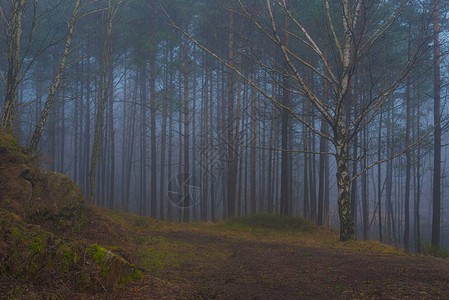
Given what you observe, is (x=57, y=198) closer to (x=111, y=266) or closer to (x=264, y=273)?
(x=111, y=266)

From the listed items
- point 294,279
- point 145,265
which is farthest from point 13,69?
point 294,279

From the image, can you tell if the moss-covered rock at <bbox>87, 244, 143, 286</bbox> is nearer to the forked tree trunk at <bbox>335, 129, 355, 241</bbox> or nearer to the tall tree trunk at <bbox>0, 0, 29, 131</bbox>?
the tall tree trunk at <bbox>0, 0, 29, 131</bbox>

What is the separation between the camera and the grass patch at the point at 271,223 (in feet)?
41.2

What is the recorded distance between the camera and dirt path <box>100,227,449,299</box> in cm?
373

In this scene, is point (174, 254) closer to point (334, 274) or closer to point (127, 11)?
point (334, 274)

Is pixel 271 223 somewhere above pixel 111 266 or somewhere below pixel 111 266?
below

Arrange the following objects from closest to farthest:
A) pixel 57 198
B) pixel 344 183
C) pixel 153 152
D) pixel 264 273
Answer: pixel 264 273, pixel 57 198, pixel 344 183, pixel 153 152

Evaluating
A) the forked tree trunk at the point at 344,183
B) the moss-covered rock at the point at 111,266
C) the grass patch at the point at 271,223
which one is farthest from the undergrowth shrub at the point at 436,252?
the moss-covered rock at the point at 111,266

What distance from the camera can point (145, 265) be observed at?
5.47m

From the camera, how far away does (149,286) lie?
4.09 metres

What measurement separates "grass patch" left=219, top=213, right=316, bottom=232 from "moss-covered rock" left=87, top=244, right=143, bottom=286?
8.91m

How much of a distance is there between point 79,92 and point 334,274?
26.1 meters

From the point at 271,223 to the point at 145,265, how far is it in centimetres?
840

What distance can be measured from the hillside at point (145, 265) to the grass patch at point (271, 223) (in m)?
4.47
